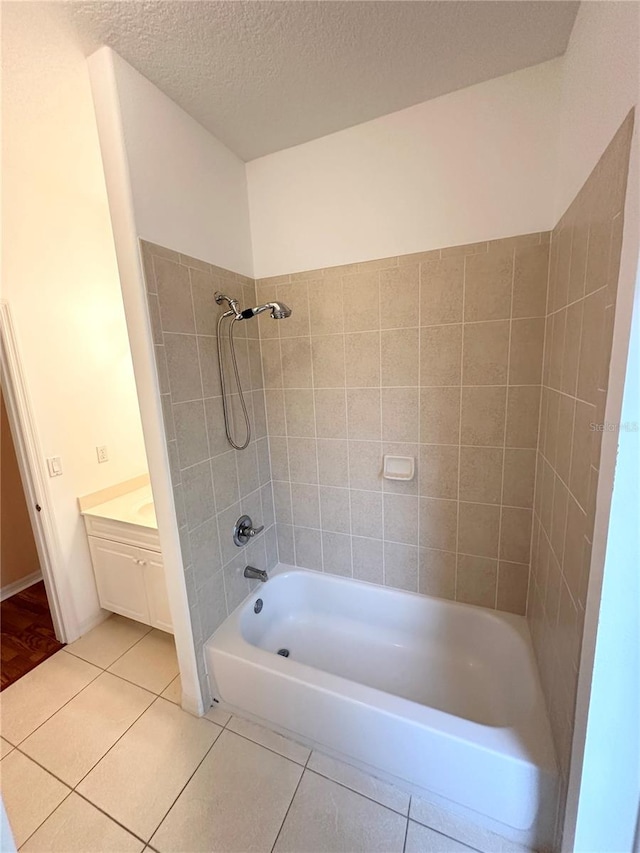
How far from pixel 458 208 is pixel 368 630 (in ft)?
7.21

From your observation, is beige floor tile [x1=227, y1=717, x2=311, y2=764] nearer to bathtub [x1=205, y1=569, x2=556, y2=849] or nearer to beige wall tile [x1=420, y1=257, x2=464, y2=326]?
bathtub [x1=205, y1=569, x2=556, y2=849]

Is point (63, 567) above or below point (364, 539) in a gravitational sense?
below

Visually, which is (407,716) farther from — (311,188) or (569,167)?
A: (311,188)

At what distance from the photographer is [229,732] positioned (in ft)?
4.75

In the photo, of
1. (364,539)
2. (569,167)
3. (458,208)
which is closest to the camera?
(569,167)

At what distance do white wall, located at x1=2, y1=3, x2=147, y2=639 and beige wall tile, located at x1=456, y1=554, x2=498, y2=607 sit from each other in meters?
2.23

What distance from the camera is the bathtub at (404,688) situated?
42.3 inches

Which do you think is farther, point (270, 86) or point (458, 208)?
point (458, 208)

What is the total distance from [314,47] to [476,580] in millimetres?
2304

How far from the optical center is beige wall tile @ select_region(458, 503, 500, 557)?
5.19 ft

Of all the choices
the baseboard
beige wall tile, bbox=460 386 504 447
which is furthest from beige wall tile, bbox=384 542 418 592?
the baseboard

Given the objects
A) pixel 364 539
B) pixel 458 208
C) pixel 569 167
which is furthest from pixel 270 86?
pixel 364 539

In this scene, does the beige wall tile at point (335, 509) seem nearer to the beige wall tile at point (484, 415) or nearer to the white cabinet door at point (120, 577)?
the beige wall tile at point (484, 415)

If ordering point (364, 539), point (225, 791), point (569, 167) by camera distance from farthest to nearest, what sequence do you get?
point (364, 539)
point (225, 791)
point (569, 167)
